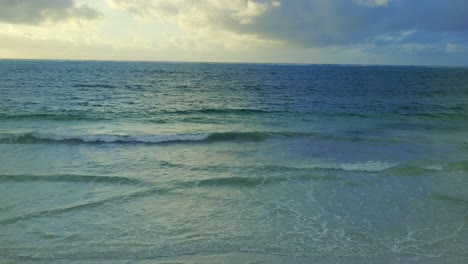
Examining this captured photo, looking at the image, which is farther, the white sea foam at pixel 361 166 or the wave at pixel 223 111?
the wave at pixel 223 111

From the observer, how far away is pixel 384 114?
3130 cm

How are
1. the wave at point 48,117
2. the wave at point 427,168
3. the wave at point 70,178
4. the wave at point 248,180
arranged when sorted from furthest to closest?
the wave at point 48,117
the wave at point 427,168
the wave at point 70,178
the wave at point 248,180

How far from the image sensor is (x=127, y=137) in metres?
20.3

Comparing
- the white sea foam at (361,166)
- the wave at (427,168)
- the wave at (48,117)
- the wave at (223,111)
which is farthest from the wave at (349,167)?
the wave at (48,117)

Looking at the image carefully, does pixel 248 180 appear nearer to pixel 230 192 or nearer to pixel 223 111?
pixel 230 192

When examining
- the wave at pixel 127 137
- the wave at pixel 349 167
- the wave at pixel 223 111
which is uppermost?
the wave at pixel 223 111

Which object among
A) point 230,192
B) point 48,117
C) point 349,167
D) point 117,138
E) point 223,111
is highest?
point 223,111

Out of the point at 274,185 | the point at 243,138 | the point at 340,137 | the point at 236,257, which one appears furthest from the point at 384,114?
the point at 236,257

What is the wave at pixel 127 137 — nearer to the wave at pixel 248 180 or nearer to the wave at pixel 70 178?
the wave at pixel 70 178

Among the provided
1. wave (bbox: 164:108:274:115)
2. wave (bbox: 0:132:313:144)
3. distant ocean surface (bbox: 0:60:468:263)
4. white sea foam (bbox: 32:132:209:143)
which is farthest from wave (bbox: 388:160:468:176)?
wave (bbox: 164:108:274:115)

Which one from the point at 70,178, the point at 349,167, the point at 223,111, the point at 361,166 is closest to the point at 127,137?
the point at 70,178

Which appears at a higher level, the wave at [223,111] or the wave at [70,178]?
the wave at [223,111]

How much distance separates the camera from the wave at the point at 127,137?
767 inches

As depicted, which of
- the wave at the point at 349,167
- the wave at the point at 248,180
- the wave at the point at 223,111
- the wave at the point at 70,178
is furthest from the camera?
the wave at the point at 223,111
